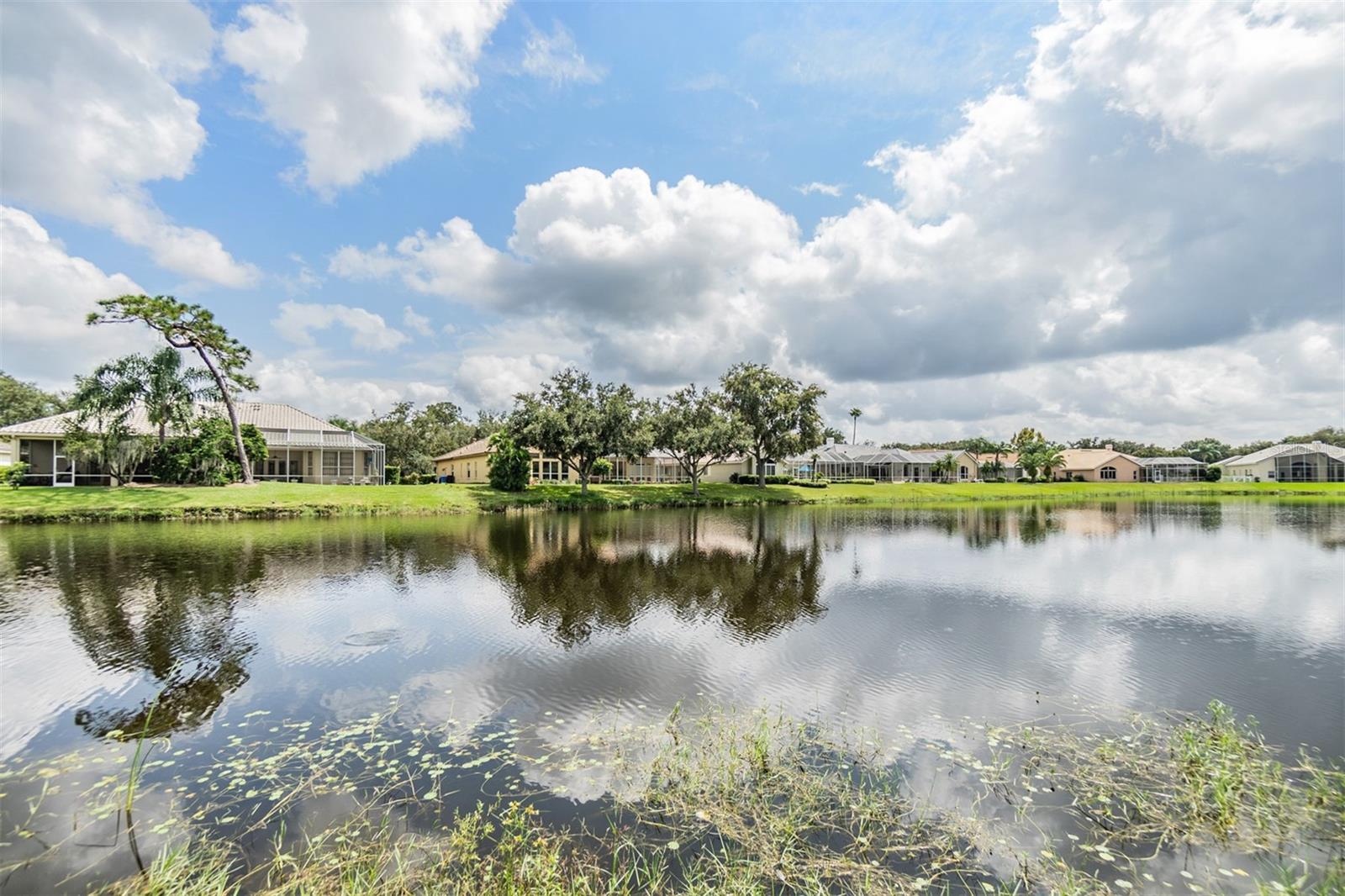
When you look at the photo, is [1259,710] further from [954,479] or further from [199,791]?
[954,479]

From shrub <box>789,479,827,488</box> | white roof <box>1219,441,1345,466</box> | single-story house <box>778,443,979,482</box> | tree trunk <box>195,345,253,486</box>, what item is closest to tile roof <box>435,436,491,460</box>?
tree trunk <box>195,345,253,486</box>

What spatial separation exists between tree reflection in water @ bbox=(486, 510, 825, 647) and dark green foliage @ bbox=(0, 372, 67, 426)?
75735mm

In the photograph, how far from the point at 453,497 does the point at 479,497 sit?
73.0 inches

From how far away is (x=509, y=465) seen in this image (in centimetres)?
4844

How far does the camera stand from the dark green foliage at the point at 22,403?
66500 mm

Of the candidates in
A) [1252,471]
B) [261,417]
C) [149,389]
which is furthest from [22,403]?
[1252,471]

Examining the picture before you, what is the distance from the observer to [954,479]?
80.9m

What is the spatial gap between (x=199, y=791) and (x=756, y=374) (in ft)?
177

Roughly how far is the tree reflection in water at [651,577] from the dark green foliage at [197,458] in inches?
905

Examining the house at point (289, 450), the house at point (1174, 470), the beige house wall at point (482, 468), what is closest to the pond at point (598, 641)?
the house at point (289, 450)

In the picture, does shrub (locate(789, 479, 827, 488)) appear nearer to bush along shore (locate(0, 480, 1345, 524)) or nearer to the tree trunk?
bush along shore (locate(0, 480, 1345, 524))

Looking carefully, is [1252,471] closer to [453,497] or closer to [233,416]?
[453,497]

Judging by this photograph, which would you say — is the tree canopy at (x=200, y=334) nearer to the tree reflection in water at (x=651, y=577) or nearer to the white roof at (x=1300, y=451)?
the tree reflection in water at (x=651, y=577)

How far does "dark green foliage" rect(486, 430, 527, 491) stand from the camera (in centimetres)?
4841
